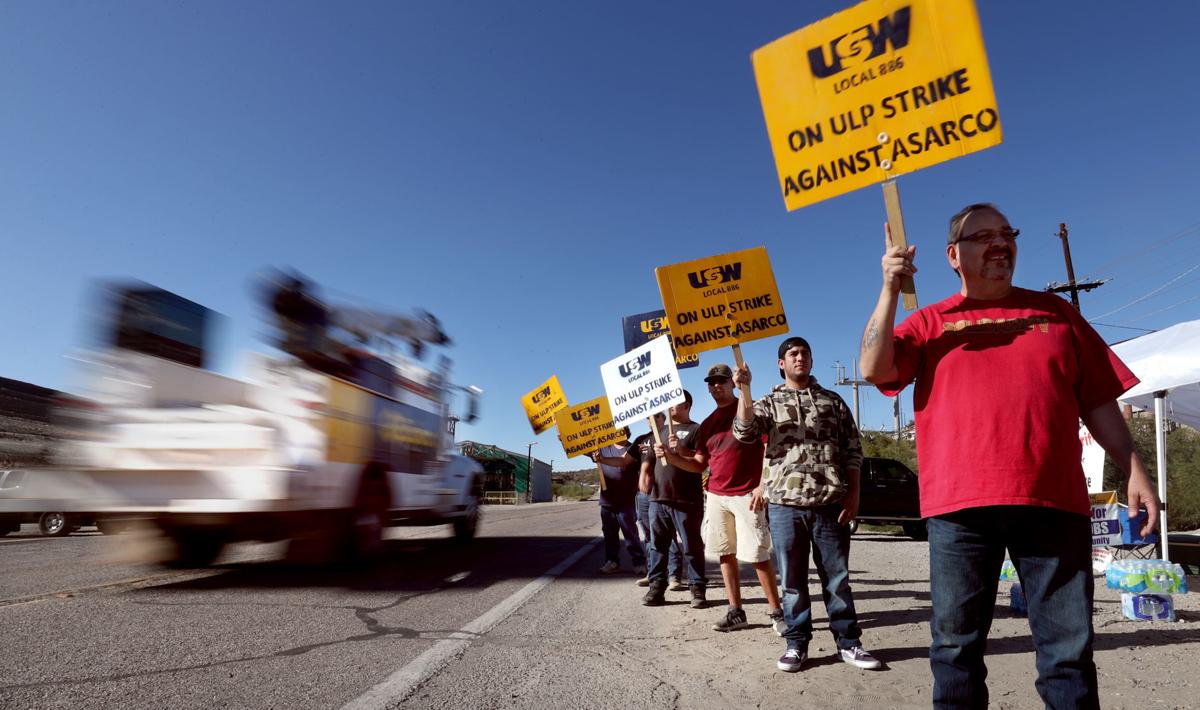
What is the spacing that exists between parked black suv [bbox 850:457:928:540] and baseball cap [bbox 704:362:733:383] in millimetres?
9612

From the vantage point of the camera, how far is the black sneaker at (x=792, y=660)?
11.1 ft

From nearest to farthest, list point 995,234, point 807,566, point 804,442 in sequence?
point 995,234 → point 807,566 → point 804,442

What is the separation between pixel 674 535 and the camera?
19.0 ft

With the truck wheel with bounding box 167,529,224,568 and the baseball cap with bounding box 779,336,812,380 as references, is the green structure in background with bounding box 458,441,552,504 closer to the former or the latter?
the truck wheel with bounding box 167,529,224,568

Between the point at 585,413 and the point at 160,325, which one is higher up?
the point at 160,325

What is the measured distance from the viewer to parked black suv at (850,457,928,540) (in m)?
13.4

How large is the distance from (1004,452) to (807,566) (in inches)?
71.9

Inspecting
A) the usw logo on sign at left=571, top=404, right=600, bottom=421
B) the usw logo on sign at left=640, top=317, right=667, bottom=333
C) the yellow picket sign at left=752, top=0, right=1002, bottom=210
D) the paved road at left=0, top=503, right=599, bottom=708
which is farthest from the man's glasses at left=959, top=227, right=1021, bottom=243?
the usw logo on sign at left=571, top=404, right=600, bottom=421

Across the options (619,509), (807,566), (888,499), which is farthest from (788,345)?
(888,499)

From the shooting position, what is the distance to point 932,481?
85.9 inches

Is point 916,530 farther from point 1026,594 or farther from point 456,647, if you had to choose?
point 1026,594

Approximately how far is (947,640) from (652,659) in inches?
76.3

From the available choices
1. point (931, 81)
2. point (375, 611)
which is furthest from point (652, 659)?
point (931, 81)

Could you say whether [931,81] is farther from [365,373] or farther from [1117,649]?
[365,373]
